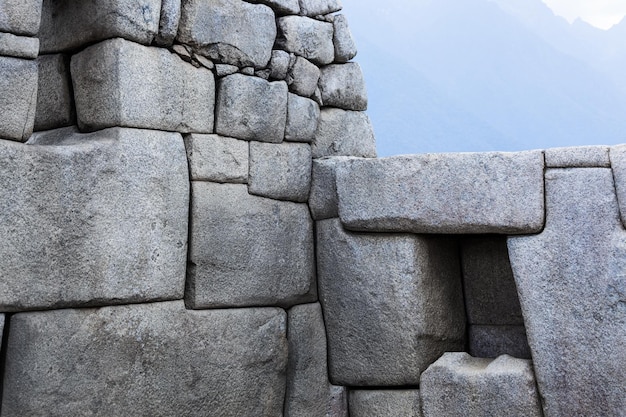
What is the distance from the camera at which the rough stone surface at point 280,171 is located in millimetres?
4246

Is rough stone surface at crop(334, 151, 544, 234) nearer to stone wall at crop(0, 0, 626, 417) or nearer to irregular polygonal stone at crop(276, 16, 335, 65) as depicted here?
stone wall at crop(0, 0, 626, 417)

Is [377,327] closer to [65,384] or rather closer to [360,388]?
[360,388]

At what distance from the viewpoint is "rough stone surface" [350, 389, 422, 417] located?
423 centimetres

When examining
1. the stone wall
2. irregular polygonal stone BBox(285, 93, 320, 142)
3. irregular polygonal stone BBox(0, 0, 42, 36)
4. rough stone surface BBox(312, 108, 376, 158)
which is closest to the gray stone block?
the stone wall

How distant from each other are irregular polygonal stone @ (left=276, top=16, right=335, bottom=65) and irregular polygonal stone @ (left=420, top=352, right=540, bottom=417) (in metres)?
1.94

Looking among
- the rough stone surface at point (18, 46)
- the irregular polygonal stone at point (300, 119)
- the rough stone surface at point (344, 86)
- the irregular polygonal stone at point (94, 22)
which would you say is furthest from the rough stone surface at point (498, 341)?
the rough stone surface at point (18, 46)

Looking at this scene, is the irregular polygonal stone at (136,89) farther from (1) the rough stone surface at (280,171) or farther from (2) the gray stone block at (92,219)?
(1) the rough stone surface at (280,171)

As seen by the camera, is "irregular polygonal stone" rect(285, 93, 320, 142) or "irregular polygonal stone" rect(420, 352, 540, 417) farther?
"irregular polygonal stone" rect(285, 93, 320, 142)

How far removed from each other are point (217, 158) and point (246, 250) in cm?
52

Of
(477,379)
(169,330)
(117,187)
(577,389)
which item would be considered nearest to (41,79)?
(117,187)

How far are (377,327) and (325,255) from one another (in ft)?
1.74

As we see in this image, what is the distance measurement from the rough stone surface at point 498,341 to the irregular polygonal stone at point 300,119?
4.93 feet

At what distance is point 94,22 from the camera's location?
3670mm

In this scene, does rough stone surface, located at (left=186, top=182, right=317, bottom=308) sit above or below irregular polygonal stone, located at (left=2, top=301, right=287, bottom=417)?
above
